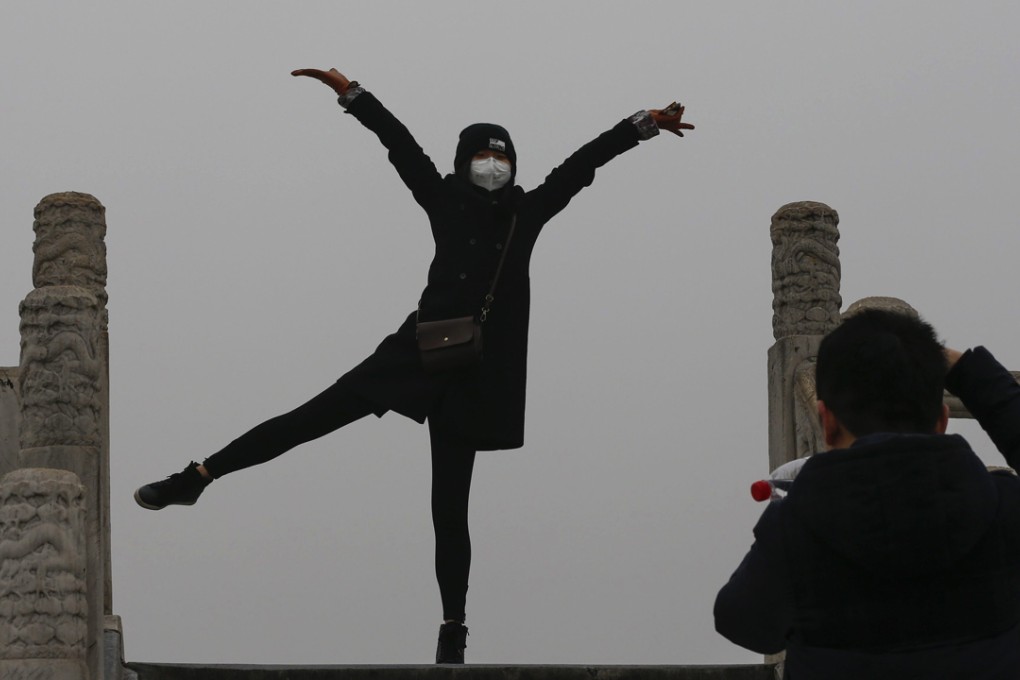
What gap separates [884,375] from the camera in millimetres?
2225

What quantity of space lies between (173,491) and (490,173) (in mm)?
1902

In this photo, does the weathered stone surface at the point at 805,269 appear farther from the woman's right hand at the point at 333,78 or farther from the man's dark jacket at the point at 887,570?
the man's dark jacket at the point at 887,570

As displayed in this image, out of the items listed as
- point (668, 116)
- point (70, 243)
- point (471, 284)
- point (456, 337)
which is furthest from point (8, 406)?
point (668, 116)

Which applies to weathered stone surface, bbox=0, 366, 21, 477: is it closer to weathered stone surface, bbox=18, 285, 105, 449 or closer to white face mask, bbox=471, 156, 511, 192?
weathered stone surface, bbox=18, 285, 105, 449

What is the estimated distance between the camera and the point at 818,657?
2.14 m

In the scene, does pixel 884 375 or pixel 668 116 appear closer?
pixel 884 375

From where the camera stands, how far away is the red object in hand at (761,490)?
245 cm

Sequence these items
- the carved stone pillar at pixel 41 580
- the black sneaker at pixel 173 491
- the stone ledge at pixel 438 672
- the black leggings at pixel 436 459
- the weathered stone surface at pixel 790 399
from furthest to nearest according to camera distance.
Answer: the black leggings at pixel 436 459, the black sneaker at pixel 173 491, the weathered stone surface at pixel 790 399, the stone ledge at pixel 438 672, the carved stone pillar at pixel 41 580

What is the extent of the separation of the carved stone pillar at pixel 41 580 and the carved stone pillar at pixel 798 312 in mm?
2842

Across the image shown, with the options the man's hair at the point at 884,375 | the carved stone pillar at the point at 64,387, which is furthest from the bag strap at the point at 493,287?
the man's hair at the point at 884,375

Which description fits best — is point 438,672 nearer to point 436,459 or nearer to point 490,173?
point 436,459

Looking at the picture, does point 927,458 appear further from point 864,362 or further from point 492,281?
point 492,281

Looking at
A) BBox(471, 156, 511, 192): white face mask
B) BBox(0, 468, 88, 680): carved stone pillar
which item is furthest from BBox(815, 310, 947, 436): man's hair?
BBox(471, 156, 511, 192): white face mask

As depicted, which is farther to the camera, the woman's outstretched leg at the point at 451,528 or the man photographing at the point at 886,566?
the woman's outstretched leg at the point at 451,528
